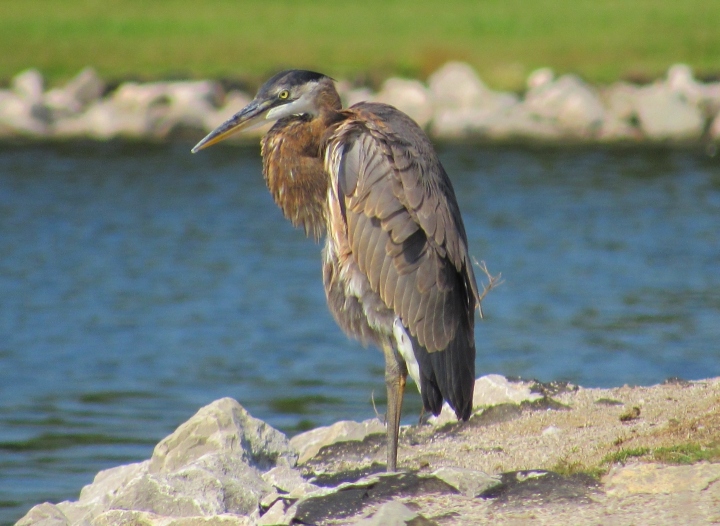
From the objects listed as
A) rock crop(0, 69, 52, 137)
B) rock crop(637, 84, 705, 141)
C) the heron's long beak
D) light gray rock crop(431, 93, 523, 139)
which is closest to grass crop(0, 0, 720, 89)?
rock crop(0, 69, 52, 137)

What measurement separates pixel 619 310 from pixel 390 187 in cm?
771

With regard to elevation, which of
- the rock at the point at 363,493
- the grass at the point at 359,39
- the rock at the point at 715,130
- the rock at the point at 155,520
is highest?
the grass at the point at 359,39

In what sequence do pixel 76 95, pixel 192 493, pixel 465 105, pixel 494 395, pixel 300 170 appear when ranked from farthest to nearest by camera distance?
pixel 76 95
pixel 465 105
pixel 494 395
pixel 300 170
pixel 192 493

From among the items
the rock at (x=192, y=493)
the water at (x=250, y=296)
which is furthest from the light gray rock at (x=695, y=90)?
the rock at (x=192, y=493)

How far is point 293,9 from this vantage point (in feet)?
106

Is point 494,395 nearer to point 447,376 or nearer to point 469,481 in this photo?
point 447,376

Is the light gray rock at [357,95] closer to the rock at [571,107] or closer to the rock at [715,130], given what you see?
the rock at [571,107]

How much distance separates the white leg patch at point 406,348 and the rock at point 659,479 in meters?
1.07

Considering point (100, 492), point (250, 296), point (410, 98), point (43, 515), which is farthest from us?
point (410, 98)

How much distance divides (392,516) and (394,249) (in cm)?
151

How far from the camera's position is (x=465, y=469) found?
15.6 feet

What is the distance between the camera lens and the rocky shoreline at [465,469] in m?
4.46

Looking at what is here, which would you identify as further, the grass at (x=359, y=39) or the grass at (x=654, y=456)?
the grass at (x=359, y=39)

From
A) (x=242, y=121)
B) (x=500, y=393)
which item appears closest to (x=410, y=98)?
(x=500, y=393)
